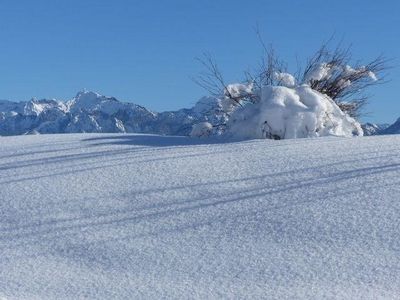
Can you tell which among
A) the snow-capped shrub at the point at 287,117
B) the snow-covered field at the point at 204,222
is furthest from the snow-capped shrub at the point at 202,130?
the snow-covered field at the point at 204,222

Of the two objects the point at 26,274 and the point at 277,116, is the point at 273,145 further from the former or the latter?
the point at 26,274

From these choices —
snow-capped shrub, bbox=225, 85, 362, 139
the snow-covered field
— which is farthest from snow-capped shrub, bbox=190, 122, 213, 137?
the snow-covered field

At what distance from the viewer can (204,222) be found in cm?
488

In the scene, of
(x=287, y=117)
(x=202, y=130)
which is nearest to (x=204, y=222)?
(x=287, y=117)

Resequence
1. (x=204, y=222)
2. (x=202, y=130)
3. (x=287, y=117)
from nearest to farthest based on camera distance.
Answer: (x=204, y=222) → (x=287, y=117) → (x=202, y=130)

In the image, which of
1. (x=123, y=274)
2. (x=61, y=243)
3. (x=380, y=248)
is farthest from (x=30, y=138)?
(x=380, y=248)

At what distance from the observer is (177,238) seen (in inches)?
182

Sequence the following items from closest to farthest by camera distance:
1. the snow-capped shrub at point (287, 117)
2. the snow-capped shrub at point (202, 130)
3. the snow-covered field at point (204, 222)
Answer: the snow-covered field at point (204, 222) → the snow-capped shrub at point (287, 117) → the snow-capped shrub at point (202, 130)

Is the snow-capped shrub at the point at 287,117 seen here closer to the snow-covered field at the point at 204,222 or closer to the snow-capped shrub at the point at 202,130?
the snow-capped shrub at the point at 202,130

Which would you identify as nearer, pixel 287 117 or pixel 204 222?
pixel 204 222

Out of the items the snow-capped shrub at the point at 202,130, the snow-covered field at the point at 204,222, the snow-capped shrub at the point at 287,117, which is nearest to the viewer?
the snow-covered field at the point at 204,222

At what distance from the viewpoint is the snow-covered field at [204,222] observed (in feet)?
12.9

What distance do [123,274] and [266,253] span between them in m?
0.99

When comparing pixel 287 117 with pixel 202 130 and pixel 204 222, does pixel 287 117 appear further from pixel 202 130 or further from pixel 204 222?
pixel 204 222
